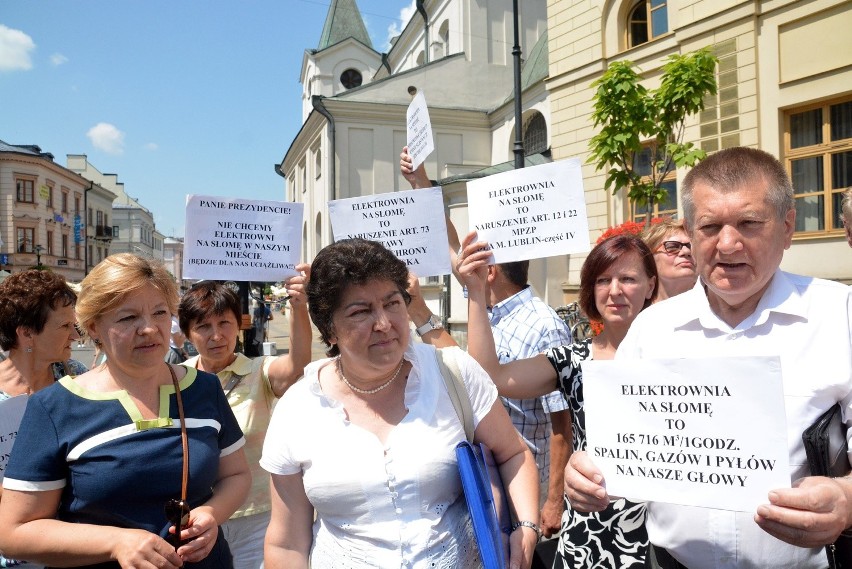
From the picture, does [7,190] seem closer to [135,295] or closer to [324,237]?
[324,237]

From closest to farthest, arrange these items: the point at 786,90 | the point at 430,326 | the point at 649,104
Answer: the point at 430,326 < the point at 649,104 < the point at 786,90

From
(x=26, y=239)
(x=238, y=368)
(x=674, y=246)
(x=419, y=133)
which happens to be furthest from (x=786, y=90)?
(x=26, y=239)

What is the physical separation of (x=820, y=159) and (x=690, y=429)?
10.7 metres

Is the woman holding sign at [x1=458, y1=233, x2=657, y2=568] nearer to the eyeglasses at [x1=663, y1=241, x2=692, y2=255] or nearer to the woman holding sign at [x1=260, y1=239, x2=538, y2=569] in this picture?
the woman holding sign at [x1=260, y1=239, x2=538, y2=569]

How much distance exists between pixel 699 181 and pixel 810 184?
10.4 meters

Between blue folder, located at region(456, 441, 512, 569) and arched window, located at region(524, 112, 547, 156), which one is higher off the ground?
arched window, located at region(524, 112, 547, 156)

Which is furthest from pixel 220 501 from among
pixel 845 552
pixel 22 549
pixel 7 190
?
pixel 7 190

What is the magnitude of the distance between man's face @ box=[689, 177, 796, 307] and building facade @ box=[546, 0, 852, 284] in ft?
31.6

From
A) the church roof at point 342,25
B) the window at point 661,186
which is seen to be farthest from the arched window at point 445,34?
the window at point 661,186

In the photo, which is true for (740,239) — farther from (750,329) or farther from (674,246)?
(674,246)

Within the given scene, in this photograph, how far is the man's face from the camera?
1603mm

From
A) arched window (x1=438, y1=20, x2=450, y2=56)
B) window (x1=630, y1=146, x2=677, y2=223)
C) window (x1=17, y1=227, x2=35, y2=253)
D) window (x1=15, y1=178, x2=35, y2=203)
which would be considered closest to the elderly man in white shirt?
window (x1=630, y1=146, x2=677, y2=223)

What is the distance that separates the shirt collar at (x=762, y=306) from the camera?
Result: 158 cm

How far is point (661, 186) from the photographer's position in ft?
41.4
